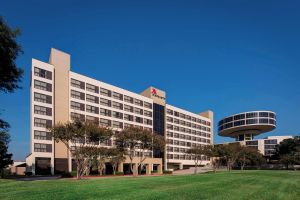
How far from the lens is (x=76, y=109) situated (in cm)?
8200

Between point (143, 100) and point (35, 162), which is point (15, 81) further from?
point (143, 100)

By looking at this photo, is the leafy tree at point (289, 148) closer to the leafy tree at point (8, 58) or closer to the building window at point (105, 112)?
the building window at point (105, 112)

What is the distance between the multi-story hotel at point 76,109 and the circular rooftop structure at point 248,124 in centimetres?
6400

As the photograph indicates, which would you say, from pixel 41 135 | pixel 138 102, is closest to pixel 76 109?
pixel 41 135

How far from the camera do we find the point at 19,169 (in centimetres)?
9075

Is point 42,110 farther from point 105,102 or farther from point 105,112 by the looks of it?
point 105,102

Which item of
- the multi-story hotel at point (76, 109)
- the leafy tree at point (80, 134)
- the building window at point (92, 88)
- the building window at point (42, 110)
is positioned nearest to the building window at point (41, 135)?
the multi-story hotel at point (76, 109)

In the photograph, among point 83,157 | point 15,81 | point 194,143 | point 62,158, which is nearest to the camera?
point 15,81

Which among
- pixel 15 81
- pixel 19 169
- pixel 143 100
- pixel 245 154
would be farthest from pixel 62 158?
pixel 245 154

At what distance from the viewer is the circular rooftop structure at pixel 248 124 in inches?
6722

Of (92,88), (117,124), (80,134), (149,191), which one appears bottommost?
(149,191)

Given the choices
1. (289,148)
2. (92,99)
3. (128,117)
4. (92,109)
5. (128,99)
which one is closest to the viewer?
Result: (92,109)

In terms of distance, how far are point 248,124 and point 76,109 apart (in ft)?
401

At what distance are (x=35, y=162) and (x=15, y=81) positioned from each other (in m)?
47.5
